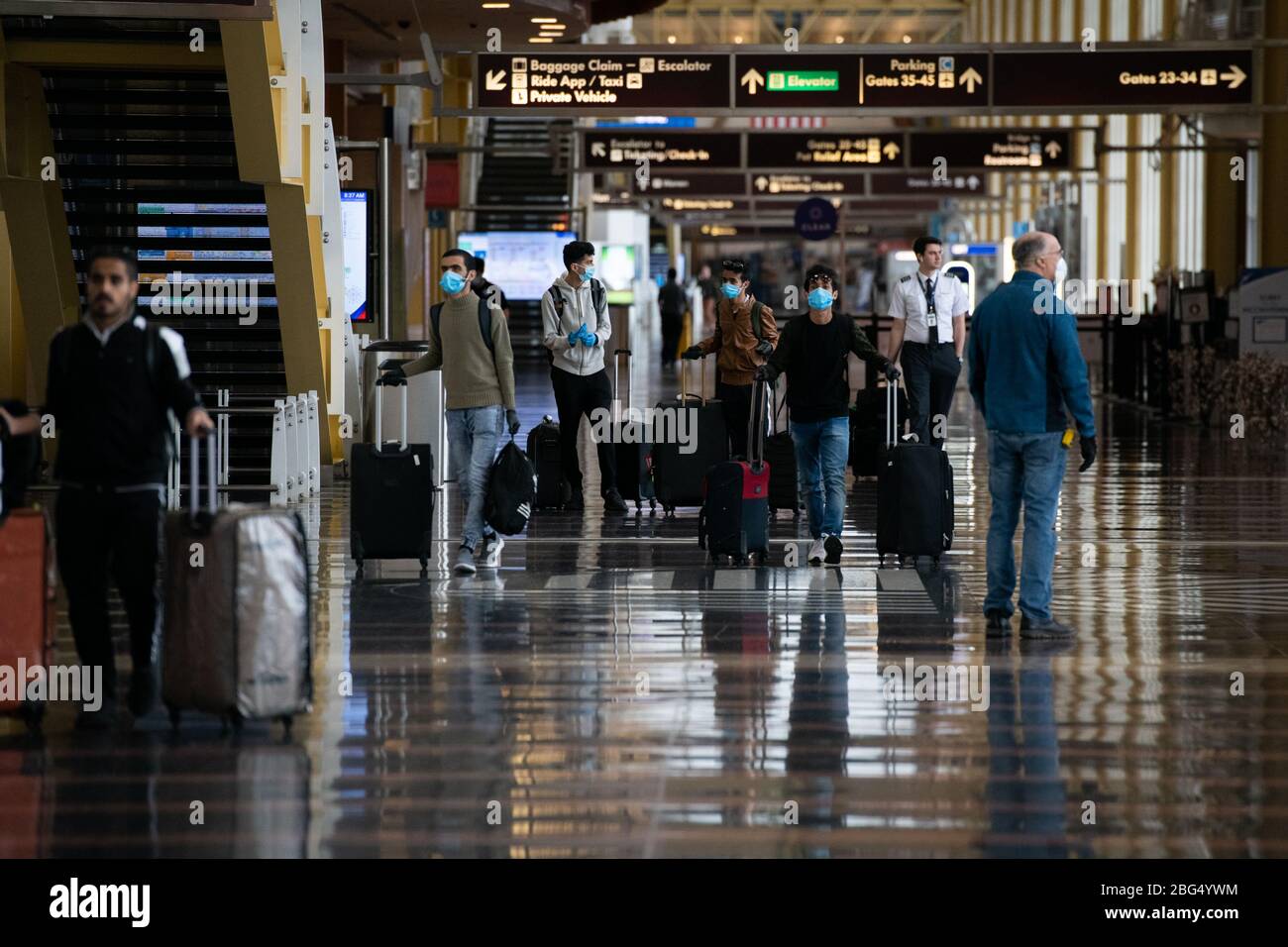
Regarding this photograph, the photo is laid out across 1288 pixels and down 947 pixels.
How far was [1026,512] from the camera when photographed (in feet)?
28.6

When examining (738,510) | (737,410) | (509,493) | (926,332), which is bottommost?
(738,510)

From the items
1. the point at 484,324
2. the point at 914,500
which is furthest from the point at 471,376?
the point at 914,500

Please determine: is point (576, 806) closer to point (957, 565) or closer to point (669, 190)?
point (957, 565)

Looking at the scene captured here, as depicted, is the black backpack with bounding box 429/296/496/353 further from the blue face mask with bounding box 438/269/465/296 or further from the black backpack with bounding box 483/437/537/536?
the black backpack with bounding box 483/437/537/536

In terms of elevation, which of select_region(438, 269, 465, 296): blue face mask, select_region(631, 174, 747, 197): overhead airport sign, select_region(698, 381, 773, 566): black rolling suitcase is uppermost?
select_region(631, 174, 747, 197): overhead airport sign

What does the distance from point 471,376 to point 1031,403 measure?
3259 millimetres

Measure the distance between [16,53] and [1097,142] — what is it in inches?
616

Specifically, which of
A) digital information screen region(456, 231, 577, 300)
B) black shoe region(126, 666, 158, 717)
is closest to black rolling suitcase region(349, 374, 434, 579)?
black shoe region(126, 666, 158, 717)

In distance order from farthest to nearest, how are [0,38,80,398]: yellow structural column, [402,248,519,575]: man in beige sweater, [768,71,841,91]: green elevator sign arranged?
[768,71,841,91]: green elevator sign < [0,38,80,398]: yellow structural column < [402,248,519,575]: man in beige sweater

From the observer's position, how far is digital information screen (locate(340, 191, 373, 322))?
1728 cm

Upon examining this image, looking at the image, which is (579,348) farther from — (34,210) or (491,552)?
(34,210)

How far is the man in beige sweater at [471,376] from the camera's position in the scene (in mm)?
10578

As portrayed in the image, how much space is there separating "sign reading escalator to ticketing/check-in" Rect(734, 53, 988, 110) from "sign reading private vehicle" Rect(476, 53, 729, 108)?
34 cm
